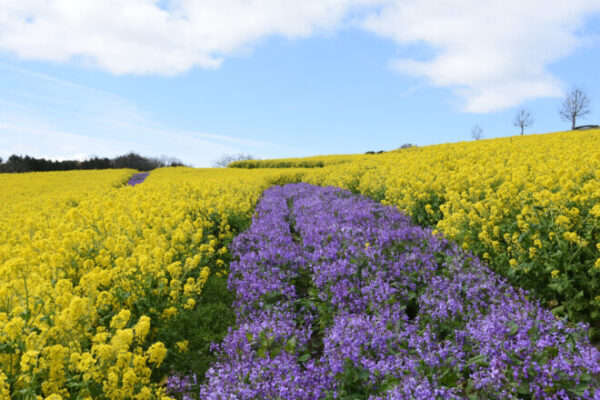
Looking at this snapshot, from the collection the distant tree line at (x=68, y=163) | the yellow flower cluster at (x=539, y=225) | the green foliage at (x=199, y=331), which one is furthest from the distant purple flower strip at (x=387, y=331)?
the distant tree line at (x=68, y=163)

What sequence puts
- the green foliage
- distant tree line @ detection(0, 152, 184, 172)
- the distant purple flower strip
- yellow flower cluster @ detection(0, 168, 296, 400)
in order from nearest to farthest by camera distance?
the distant purple flower strip < yellow flower cluster @ detection(0, 168, 296, 400) < the green foliage < distant tree line @ detection(0, 152, 184, 172)

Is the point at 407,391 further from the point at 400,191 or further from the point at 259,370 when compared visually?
the point at 400,191

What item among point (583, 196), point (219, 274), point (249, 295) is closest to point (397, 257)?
point (249, 295)

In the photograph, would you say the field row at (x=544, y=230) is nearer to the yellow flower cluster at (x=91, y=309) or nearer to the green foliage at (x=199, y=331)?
the green foliage at (x=199, y=331)

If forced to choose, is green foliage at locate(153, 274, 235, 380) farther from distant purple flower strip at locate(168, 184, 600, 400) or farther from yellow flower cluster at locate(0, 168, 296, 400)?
distant purple flower strip at locate(168, 184, 600, 400)

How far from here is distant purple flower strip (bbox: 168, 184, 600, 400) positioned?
11.3 ft

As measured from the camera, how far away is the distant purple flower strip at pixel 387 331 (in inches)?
135

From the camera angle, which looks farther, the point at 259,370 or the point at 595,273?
the point at 595,273

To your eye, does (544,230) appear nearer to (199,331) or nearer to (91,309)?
(199,331)

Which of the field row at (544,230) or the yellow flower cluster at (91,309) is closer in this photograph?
the yellow flower cluster at (91,309)

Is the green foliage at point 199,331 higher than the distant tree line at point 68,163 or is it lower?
lower

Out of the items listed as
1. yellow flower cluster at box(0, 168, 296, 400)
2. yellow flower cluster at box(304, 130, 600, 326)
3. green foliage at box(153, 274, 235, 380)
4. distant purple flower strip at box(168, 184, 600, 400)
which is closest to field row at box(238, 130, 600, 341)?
yellow flower cluster at box(304, 130, 600, 326)

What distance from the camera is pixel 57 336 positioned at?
4270 mm

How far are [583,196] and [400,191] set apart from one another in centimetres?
602
